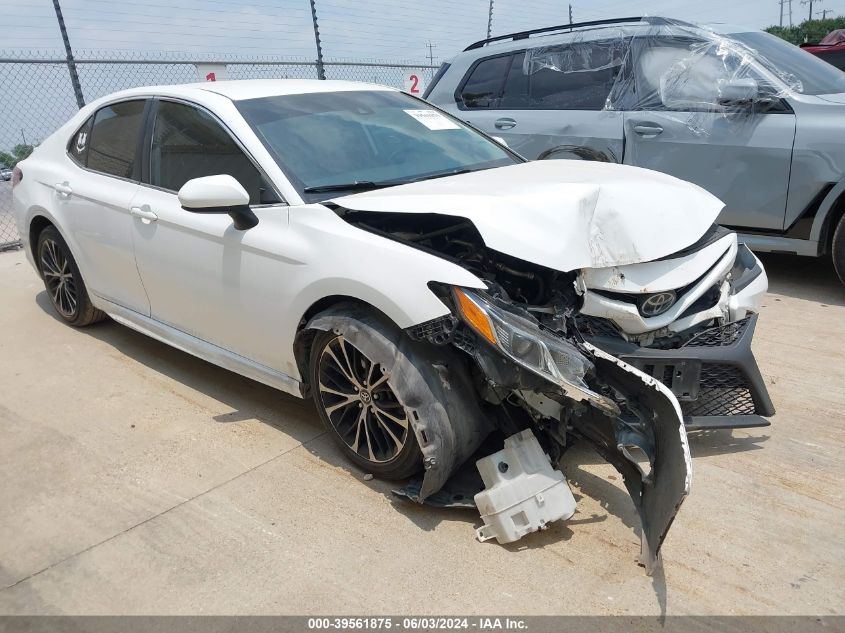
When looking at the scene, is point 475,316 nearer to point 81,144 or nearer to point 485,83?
point 81,144

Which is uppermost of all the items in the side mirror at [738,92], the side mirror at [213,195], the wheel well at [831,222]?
the side mirror at [213,195]

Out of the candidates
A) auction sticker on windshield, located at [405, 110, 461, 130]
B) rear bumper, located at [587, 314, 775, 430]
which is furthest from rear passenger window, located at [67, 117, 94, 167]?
rear bumper, located at [587, 314, 775, 430]

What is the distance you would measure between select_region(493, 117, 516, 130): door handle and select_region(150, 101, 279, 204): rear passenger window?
3196 mm

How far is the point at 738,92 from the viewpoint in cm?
518

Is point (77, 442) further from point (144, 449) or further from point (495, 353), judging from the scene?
point (495, 353)

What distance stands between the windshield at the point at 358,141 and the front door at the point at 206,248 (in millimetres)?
189

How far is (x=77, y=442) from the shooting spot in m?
3.56

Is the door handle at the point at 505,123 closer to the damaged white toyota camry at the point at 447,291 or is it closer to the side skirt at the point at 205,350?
the damaged white toyota camry at the point at 447,291

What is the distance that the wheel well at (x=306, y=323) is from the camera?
2.91 m

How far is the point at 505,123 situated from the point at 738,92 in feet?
6.23

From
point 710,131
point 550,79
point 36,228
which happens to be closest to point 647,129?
point 710,131

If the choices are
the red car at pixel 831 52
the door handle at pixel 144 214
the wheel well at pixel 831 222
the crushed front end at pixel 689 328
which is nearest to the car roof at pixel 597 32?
the wheel well at pixel 831 222

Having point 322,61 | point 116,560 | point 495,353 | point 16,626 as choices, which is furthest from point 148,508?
point 322,61

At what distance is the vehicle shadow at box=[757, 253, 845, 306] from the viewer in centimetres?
522
